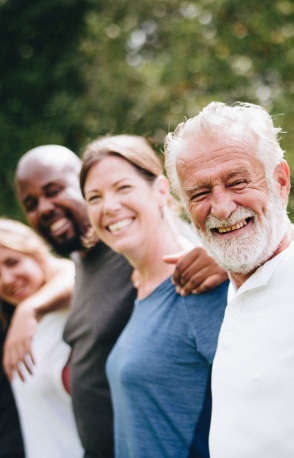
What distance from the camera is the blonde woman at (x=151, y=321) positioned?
2.09m

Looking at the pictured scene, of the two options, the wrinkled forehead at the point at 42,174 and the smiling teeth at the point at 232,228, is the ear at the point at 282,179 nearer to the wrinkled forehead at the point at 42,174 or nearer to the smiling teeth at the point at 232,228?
the smiling teeth at the point at 232,228

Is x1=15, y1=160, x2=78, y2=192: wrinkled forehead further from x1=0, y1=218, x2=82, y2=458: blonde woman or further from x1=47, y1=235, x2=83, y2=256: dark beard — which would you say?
x1=0, y1=218, x2=82, y2=458: blonde woman

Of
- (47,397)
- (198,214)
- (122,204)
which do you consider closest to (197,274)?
(198,214)

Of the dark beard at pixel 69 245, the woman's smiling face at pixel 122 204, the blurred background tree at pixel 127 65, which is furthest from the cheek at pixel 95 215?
the blurred background tree at pixel 127 65

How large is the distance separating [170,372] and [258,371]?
0.61 metres

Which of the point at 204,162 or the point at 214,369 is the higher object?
the point at 204,162

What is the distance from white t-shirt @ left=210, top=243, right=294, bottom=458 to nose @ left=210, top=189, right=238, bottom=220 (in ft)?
0.55

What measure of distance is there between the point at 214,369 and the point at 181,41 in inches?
298

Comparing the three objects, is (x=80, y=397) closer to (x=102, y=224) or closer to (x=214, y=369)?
(x=102, y=224)

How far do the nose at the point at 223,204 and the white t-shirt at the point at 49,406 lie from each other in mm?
1699

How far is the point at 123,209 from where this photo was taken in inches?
95.3

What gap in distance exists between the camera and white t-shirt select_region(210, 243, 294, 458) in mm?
1491

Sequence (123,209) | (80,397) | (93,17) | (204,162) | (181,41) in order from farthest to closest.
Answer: (93,17) < (181,41) < (80,397) < (123,209) < (204,162)

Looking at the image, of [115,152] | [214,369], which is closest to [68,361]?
[115,152]
